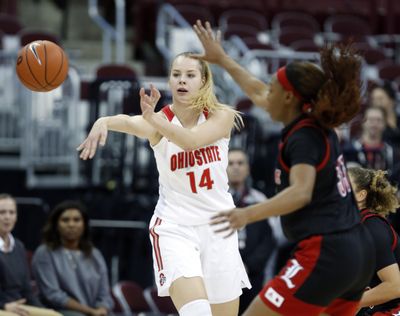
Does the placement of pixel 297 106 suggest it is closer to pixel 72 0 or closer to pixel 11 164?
pixel 11 164

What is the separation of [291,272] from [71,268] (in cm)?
467

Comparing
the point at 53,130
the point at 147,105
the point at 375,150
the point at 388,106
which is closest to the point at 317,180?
the point at 147,105

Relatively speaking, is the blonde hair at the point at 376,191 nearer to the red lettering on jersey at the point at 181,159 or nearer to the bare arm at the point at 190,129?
the bare arm at the point at 190,129

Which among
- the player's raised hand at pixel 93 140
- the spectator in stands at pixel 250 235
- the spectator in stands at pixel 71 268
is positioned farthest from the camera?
the spectator in stands at pixel 250 235

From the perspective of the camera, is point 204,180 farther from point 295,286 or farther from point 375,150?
point 375,150

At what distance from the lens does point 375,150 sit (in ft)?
32.2

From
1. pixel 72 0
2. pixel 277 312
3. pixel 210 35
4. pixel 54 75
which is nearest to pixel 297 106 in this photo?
pixel 210 35

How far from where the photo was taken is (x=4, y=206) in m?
8.62

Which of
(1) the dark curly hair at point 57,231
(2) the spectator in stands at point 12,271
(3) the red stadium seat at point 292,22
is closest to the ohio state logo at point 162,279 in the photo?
(2) the spectator in stands at point 12,271

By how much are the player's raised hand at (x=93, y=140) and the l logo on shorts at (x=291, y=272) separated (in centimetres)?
128

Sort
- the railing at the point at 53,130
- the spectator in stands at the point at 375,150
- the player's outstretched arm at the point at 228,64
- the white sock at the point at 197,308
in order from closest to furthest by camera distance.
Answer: the player's outstretched arm at the point at 228,64, the white sock at the point at 197,308, the spectator in stands at the point at 375,150, the railing at the point at 53,130

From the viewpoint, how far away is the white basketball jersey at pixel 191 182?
Answer: 580cm

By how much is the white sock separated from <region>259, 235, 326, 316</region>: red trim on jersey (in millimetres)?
923

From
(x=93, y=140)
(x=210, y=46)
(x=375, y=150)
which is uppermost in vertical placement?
(x=210, y=46)
